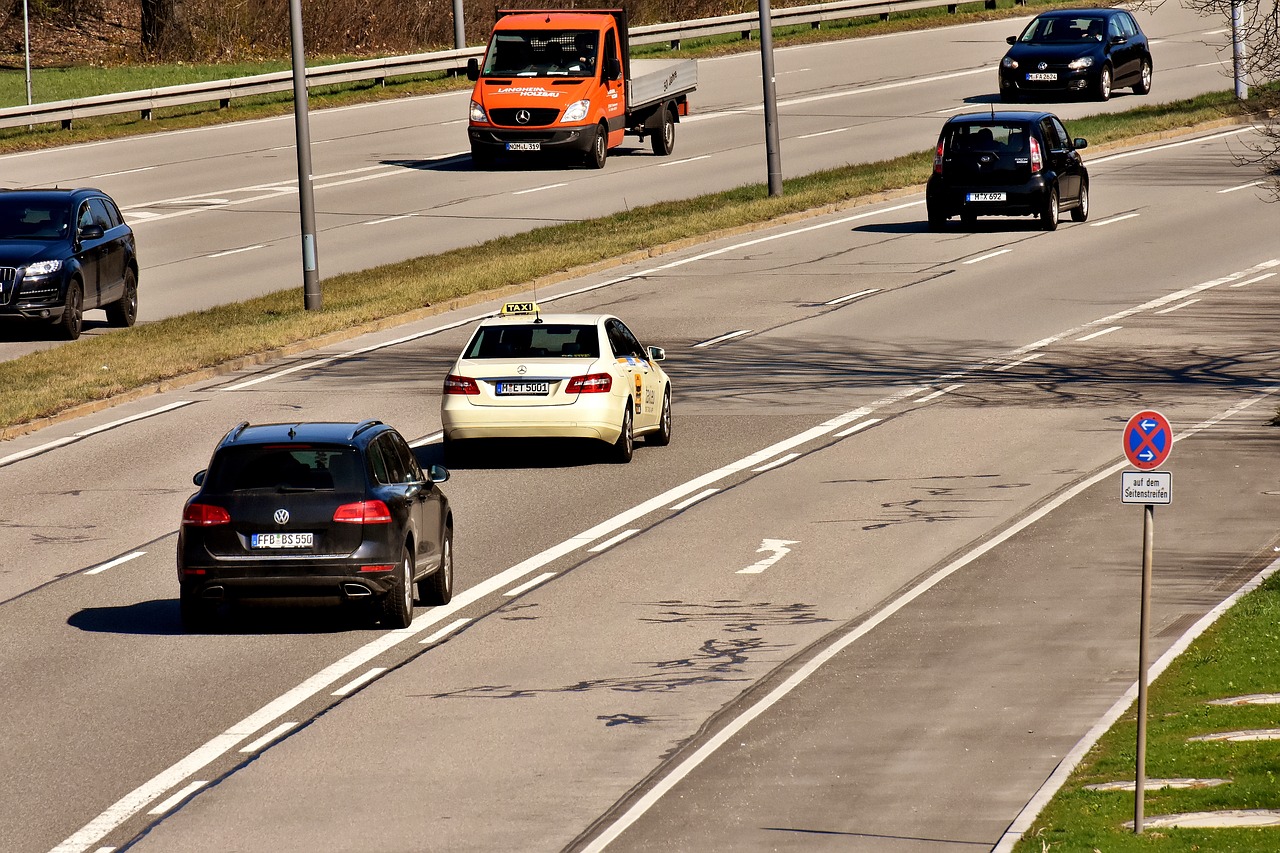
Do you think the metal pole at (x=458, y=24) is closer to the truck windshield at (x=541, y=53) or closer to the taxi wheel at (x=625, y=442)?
the truck windshield at (x=541, y=53)

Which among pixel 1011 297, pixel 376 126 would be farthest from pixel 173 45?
pixel 1011 297

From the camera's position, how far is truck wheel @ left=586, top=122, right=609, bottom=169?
4325 centimetres

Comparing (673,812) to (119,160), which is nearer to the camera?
(673,812)

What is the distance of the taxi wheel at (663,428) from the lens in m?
21.7

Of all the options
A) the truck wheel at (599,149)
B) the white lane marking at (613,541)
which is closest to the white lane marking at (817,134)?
the truck wheel at (599,149)

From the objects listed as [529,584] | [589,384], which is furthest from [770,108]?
[529,584]

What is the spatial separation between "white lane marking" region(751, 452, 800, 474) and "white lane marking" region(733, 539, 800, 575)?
2997 mm

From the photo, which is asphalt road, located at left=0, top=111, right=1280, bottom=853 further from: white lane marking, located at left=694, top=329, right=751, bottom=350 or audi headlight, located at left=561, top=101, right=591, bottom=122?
audi headlight, located at left=561, top=101, right=591, bottom=122

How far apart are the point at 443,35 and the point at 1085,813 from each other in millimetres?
58270

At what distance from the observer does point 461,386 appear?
2036cm

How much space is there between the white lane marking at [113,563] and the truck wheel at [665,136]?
29.1m

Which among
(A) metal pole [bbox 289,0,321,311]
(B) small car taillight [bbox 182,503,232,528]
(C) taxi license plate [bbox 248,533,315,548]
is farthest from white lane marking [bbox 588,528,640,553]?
(A) metal pole [bbox 289,0,321,311]

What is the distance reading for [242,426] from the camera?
14.8 meters

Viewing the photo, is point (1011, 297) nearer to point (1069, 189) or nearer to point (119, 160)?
point (1069, 189)
